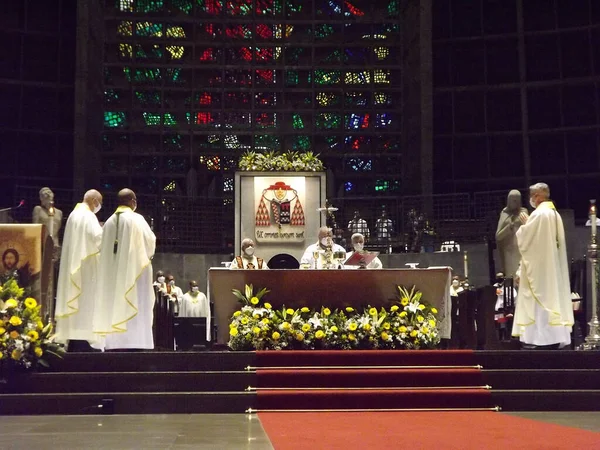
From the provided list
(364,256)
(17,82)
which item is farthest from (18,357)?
(17,82)

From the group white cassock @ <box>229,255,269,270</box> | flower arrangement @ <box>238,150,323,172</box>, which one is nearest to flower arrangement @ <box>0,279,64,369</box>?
white cassock @ <box>229,255,269,270</box>

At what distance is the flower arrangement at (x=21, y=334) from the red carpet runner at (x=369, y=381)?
86.7 inches

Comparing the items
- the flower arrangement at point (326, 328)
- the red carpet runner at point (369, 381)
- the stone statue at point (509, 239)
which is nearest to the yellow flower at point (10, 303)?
the flower arrangement at point (326, 328)

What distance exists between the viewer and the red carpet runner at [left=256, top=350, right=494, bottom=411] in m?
9.20

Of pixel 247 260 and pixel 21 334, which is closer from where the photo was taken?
pixel 21 334

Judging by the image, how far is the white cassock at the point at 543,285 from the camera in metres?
10.9

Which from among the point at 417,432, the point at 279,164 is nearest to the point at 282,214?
the point at 279,164

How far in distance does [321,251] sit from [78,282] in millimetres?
3336

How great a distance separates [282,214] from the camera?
16094mm

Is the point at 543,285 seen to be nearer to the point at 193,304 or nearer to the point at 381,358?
the point at 381,358

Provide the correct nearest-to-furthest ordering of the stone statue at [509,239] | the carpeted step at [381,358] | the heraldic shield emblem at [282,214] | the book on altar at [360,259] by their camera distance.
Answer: the carpeted step at [381,358] → the book on altar at [360,259] → the stone statue at [509,239] → the heraldic shield emblem at [282,214]

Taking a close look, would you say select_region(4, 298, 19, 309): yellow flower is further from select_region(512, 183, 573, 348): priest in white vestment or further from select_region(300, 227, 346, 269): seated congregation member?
select_region(512, 183, 573, 348): priest in white vestment

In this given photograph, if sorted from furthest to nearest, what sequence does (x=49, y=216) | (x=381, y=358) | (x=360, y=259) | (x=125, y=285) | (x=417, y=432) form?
(x=49, y=216) < (x=360, y=259) < (x=125, y=285) < (x=381, y=358) < (x=417, y=432)

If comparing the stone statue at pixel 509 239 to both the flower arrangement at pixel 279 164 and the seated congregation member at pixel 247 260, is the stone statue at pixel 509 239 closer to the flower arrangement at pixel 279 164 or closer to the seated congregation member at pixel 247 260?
the seated congregation member at pixel 247 260
